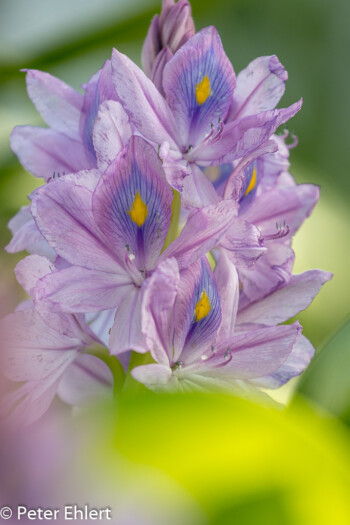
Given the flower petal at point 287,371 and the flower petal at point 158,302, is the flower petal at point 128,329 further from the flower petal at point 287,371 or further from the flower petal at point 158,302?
the flower petal at point 287,371

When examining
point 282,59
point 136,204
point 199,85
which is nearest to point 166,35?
point 199,85

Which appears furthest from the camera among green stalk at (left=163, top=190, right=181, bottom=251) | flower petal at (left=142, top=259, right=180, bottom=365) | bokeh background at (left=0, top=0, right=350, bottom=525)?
green stalk at (left=163, top=190, right=181, bottom=251)

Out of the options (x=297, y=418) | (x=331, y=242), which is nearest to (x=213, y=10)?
(x=331, y=242)

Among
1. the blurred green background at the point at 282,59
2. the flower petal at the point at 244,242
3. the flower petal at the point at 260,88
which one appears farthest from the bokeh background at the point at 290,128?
the flower petal at the point at 260,88

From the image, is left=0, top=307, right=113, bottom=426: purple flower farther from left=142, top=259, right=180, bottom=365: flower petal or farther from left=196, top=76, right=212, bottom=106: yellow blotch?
left=196, top=76, right=212, bottom=106: yellow blotch

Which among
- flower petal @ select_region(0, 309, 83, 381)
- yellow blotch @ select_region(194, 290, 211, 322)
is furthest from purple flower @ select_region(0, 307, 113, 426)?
yellow blotch @ select_region(194, 290, 211, 322)

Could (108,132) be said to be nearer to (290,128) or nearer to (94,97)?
(94,97)
